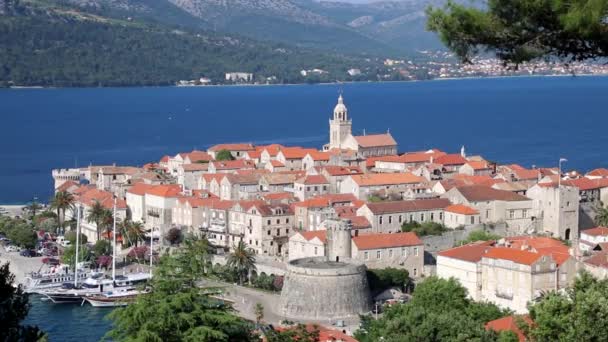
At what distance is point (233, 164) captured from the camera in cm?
6981

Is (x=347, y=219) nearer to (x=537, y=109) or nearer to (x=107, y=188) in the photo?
(x=107, y=188)

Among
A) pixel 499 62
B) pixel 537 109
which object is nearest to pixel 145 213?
pixel 499 62

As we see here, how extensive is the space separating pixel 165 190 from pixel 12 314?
143 ft

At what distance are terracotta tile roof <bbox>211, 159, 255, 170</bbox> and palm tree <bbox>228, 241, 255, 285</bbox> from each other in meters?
18.6

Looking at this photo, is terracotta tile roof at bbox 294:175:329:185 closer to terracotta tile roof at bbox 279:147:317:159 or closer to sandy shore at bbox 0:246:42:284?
terracotta tile roof at bbox 279:147:317:159

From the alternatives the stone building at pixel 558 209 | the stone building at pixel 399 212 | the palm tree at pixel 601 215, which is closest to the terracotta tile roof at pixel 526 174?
the palm tree at pixel 601 215

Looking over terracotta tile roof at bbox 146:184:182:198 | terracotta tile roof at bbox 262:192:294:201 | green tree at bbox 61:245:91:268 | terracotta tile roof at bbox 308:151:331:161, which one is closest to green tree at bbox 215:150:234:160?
terracotta tile roof at bbox 308:151:331:161

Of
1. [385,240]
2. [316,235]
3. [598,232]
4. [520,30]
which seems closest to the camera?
[520,30]

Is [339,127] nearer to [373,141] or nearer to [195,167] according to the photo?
[373,141]

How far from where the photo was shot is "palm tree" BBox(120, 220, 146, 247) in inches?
2285

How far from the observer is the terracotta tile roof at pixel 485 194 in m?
54.6

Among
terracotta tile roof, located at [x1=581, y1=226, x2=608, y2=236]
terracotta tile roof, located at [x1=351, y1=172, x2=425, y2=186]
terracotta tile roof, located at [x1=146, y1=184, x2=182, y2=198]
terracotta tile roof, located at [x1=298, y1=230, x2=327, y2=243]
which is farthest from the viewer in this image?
terracotta tile roof, located at [x1=146, y1=184, x2=182, y2=198]

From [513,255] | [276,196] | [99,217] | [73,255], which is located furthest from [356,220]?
[99,217]

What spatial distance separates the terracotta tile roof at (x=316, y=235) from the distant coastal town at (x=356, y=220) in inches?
3.2
